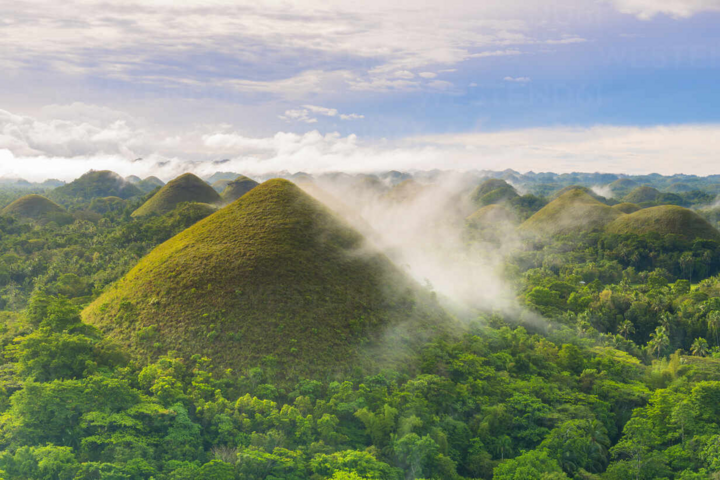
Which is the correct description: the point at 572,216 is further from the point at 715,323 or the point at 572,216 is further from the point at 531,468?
the point at 531,468

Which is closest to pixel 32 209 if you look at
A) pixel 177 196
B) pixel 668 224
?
pixel 177 196

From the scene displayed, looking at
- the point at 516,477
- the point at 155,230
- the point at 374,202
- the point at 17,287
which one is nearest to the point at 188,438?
the point at 516,477

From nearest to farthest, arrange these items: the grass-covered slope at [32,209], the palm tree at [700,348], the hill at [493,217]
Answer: the palm tree at [700,348] → the grass-covered slope at [32,209] → the hill at [493,217]

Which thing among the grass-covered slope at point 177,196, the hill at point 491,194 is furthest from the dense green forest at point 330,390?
the hill at point 491,194

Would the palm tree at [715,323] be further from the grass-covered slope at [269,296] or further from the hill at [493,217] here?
the hill at [493,217]

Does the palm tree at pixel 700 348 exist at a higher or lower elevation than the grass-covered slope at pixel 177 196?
lower

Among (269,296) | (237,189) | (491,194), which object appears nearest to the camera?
(269,296)
